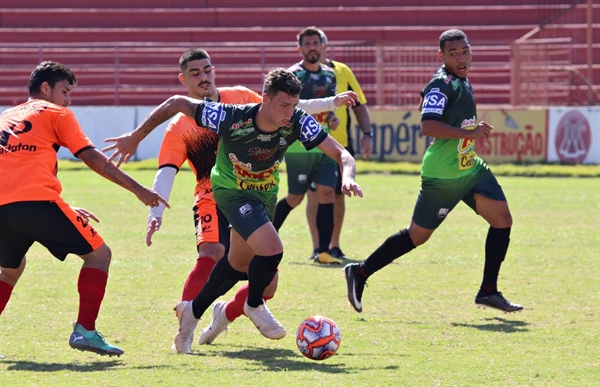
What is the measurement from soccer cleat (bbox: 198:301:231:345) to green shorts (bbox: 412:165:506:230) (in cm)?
191

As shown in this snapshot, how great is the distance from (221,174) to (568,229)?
7.15 meters

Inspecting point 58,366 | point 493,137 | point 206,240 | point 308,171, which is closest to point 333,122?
point 308,171

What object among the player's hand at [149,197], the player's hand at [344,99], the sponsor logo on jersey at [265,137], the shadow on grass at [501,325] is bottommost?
the shadow on grass at [501,325]

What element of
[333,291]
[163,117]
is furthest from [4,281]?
[333,291]

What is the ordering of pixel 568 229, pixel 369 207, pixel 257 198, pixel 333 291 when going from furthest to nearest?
1. pixel 369 207
2. pixel 568 229
3. pixel 333 291
4. pixel 257 198

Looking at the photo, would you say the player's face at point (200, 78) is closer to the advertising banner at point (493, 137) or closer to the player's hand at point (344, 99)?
the player's hand at point (344, 99)

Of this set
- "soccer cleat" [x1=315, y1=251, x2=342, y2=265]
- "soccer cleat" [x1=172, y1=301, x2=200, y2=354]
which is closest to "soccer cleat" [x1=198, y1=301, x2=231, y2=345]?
"soccer cleat" [x1=172, y1=301, x2=200, y2=354]

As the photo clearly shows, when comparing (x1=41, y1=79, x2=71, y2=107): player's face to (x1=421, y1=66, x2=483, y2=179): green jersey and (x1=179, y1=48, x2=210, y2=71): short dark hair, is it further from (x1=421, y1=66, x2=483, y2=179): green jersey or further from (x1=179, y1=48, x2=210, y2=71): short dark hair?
(x1=421, y1=66, x2=483, y2=179): green jersey

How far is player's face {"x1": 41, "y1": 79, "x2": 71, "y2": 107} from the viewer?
20.5ft

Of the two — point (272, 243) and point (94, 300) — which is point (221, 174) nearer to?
point (272, 243)

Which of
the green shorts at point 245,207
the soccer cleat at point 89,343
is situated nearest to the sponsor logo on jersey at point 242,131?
the green shorts at point 245,207

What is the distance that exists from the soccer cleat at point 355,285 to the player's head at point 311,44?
328 cm

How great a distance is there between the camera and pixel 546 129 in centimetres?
2053

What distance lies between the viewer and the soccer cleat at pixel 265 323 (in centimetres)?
618
